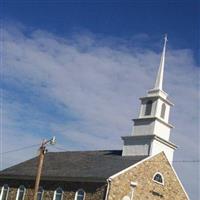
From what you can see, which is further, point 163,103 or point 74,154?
point 74,154

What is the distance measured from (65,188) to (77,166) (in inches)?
114

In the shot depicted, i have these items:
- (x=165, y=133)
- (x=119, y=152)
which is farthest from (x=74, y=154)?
(x=165, y=133)

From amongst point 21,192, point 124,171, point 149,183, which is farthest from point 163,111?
point 21,192

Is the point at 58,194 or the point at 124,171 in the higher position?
the point at 124,171

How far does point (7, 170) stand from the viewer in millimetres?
49938

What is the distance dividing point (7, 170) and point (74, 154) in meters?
6.76

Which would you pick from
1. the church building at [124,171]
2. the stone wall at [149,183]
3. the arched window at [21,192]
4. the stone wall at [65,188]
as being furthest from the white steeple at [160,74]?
the arched window at [21,192]

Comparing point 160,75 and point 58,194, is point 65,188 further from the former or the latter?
point 160,75

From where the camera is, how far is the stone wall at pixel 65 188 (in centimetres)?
3847

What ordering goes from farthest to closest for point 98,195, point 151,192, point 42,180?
point 42,180 < point 151,192 < point 98,195

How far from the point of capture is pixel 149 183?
41094 mm

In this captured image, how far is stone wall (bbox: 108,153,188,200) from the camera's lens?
126 feet

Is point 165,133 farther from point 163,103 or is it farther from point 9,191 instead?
point 9,191

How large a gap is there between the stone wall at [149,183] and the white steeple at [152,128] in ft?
3.63
